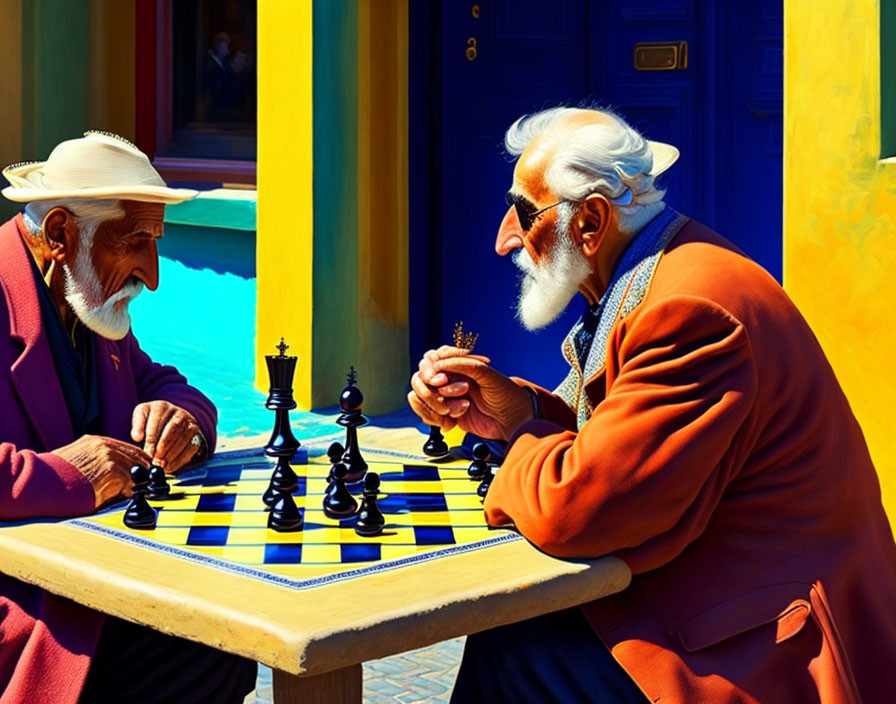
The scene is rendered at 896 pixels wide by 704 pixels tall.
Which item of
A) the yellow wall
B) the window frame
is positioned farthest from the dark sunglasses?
the window frame

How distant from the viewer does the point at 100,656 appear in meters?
3.72

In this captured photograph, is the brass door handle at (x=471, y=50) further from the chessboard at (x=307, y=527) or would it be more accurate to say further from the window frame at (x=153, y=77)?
the chessboard at (x=307, y=527)

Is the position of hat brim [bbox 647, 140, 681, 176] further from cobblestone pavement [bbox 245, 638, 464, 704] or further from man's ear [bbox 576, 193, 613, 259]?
cobblestone pavement [bbox 245, 638, 464, 704]

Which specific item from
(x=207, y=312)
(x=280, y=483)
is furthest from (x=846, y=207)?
(x=207, y=312)

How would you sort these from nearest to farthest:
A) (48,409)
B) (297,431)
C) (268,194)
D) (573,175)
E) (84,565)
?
(84,565)
(573,175)
(48,409)
(297,431)
(268,194)

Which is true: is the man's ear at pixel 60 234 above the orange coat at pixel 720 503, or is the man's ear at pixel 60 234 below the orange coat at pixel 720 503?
above

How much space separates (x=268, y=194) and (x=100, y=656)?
14.6ft

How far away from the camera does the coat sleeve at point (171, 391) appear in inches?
169

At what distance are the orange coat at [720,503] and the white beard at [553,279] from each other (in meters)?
0.28

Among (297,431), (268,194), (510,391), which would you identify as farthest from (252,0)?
(510,391)

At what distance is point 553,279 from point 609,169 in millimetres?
328

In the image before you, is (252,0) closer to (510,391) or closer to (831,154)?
(831,154)

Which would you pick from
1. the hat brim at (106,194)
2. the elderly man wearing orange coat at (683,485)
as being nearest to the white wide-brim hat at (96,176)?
the hat brim at (106,194)

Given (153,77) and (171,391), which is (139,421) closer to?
(171,391)
